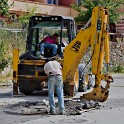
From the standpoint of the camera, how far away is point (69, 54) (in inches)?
729

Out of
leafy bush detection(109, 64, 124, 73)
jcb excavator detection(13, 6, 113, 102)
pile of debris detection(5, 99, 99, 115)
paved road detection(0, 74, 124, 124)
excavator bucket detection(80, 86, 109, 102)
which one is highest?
jcb excavator detection(13, 6, 113, 102)

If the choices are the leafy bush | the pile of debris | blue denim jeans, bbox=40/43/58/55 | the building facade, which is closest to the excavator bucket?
the pile of debris

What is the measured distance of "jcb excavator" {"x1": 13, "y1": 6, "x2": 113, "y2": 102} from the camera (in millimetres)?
17478

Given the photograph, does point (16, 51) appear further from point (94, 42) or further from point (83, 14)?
point (83, 14)

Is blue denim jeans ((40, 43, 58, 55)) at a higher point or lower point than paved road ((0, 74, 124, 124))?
higher

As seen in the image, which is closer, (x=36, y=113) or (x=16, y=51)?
(x=36, y=113)

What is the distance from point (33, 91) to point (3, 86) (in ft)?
10.4

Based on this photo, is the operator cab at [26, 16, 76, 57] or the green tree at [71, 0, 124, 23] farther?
the green tree at [71, 0, 124, 23]

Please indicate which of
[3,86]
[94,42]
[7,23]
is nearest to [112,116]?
[94,42]

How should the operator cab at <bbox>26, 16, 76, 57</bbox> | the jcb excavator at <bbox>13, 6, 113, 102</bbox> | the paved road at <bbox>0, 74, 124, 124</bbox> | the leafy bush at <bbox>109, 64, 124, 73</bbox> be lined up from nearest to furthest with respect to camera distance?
the paved road at <bbox>0, 74, 124, 124</bbox> < the jcb excavator at <bbox>13, 6, 113, 102</bbox> < the operator cab at <bbox>26, 16, 76, 57</bbox> < the leafy bush at <bbox>109, 64, 124, 73</bbox>

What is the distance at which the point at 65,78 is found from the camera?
1848cm

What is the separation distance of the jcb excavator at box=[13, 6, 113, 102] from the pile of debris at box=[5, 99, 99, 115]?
Answer: 4.26 feet

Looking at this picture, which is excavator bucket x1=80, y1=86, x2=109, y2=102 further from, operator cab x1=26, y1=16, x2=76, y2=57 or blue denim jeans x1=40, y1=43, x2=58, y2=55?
blue denim jeans x1=40, y1=43, x2=58, y2=55

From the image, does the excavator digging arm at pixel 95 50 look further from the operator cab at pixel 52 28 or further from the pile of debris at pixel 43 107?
the pile of debris at pixel 43 107
